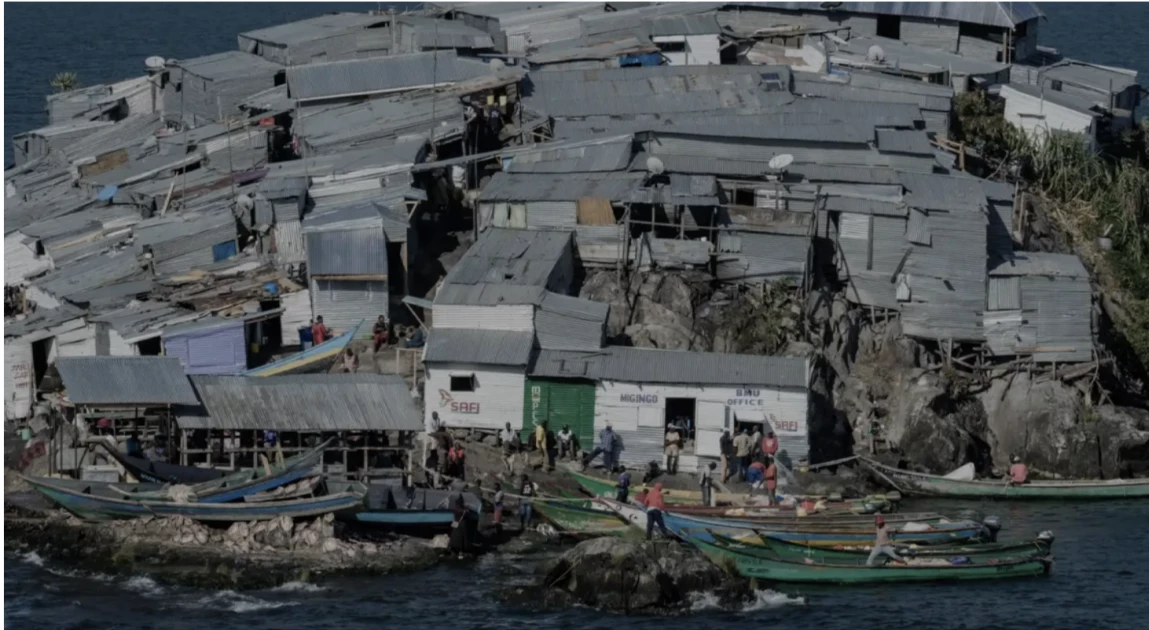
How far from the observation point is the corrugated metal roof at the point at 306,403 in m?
61.0

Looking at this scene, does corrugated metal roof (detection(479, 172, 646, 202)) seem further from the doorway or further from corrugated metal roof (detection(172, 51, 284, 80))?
corrugated metal roof (detection(172, 51, 284, 80))

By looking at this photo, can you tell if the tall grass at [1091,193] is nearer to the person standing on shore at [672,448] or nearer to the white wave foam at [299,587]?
the person standing on shore at [672,448]

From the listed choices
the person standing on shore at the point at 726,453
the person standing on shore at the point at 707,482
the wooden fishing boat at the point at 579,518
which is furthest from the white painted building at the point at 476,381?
the person standing on shore at the point at 726,453

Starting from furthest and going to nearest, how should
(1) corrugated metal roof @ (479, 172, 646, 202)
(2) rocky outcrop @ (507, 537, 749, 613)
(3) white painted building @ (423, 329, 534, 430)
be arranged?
(1) corrugated metal roof @ (479, 172, 646, 202) → (3) white painted building @ (423, 329, 534, 430) → (2) rocky outcrop @ (507, 537, 749, 613)

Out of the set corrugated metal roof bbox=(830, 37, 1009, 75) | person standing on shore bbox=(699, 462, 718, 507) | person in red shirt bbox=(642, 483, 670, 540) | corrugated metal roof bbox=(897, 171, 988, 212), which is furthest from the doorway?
corrugated metal roof bbox=(830, 37, 1009, 75)

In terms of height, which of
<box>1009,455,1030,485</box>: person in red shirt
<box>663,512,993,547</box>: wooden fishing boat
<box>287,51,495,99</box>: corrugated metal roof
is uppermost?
<box>287,51,495,99</box>: corrugated metal roof

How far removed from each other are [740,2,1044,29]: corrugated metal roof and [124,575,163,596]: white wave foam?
141 feet

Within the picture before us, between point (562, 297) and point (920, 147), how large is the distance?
48.9 feet

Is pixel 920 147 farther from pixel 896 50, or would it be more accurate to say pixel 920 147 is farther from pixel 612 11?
pixel 612 11

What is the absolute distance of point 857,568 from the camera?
5641 centimetres

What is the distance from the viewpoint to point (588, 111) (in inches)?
3044

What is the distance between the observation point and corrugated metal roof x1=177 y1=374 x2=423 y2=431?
61.0m

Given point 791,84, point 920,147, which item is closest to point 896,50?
point 791,84

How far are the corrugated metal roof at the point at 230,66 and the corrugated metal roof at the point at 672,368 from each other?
2888cm
